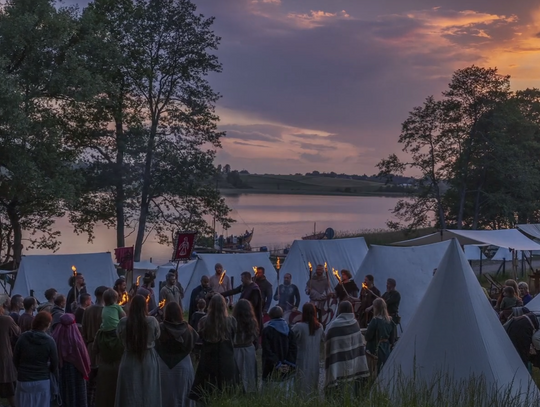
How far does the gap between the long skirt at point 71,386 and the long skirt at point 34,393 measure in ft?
1.77

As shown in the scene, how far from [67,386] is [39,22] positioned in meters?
18.2

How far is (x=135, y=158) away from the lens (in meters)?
28.9

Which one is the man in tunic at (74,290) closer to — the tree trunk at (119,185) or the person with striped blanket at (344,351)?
the person with striped blanket at (344,351)

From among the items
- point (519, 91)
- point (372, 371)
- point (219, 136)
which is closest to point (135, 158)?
point (219, 136)

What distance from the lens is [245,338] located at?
695 centimetres

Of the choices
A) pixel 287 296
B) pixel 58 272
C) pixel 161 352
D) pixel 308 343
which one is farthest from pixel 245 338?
pixel 58 272

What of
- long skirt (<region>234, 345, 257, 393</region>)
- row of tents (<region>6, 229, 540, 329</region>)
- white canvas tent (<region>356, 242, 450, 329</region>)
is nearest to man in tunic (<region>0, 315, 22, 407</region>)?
long skirt (<region>234, 345, 257, 393</region>)

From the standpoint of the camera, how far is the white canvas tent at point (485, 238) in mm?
16328

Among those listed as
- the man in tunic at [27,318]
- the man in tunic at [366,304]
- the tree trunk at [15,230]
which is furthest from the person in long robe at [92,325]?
the tree trunk at [15,230]

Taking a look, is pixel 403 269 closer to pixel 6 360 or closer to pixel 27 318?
pixel 27 318

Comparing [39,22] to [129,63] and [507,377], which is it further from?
[507,377]

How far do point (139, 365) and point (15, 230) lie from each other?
20.5 m

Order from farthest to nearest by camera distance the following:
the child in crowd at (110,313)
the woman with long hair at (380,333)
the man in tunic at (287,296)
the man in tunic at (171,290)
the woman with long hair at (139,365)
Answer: the man in tunic at (287,296) → the man in tunic at (171,290) → the woman with long hair at (380,333) → the child in crowd at (110,313) → the woman with long hair at (139,365)

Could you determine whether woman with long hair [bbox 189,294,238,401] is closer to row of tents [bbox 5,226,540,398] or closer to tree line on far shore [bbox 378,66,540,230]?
row of tents [bbox 5,226,540,398]
